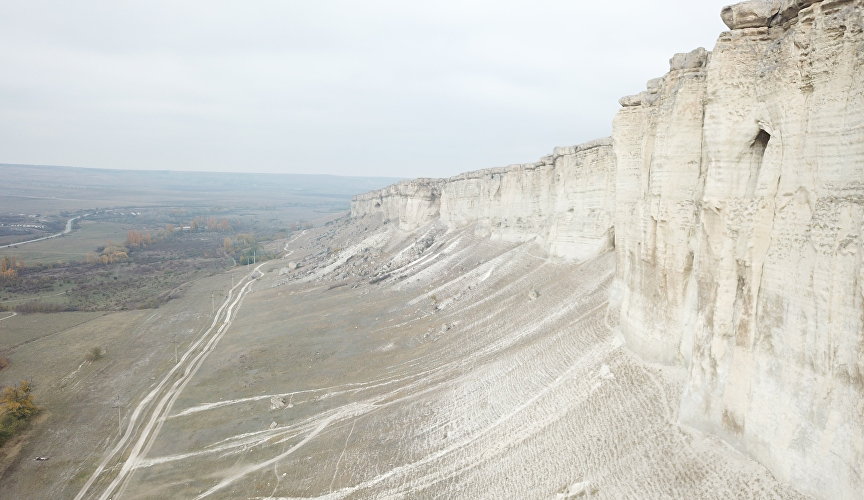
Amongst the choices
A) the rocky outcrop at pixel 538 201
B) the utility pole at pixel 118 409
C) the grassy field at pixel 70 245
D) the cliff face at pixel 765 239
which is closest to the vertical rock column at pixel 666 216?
the cliff face at pixel 765 239

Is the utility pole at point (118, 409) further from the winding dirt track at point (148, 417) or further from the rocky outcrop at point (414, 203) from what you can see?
the rocky outcrop at point (414, 203)

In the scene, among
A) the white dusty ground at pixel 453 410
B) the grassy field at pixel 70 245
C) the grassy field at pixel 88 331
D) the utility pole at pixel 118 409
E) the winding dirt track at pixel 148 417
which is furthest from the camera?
the grassy field at pixel 70 245

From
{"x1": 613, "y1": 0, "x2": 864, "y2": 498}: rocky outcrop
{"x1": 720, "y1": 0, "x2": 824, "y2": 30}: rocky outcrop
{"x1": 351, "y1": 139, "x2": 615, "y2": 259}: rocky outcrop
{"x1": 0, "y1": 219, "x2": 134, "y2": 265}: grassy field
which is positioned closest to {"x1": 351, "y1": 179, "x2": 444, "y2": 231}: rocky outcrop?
Answer: {"x1": 351, "y1": 139, "x2": 615, "y2": 259}: rocky outcrop

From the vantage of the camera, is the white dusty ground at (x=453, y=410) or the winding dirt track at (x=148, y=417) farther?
the winding dirt track at (x=148, y=417)

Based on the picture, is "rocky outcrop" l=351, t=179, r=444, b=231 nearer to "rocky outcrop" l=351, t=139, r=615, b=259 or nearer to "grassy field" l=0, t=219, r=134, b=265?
"rocky outcrop" l=351, t=139, r=615, b=259

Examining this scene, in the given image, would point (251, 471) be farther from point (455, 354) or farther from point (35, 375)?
point (35, 375)

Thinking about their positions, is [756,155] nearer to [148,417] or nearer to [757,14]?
[757,14]

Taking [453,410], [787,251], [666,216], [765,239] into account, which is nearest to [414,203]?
[453,410]

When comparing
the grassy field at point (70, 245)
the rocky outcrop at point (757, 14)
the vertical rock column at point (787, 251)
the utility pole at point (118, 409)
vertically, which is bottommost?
the utility pole at point (118, 409)
